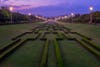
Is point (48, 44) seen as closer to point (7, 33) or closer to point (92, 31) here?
point (7, 33)

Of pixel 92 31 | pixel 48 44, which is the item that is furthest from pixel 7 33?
pixel 48 44

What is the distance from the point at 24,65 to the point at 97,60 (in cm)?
379

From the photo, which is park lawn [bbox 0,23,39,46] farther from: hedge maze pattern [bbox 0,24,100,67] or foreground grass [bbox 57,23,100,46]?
foreground grass [bbox 57,23,100,46]

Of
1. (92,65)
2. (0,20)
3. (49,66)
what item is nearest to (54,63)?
(49,66)

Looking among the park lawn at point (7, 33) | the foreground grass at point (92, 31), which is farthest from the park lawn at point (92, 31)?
the park lawn at point (7, 33)

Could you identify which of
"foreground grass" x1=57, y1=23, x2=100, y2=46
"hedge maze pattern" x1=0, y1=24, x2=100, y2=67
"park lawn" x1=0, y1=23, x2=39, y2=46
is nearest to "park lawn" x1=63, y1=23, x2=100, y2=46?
"foreground grass" x1=57, y1=23, x2=100, y2=46

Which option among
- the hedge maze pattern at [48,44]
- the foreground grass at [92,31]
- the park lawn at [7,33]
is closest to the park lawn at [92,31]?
the foreground grass at [92,31]

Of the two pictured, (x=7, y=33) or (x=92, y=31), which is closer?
(x=7, y=33)

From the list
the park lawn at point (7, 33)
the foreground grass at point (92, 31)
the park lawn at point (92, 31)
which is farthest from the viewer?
the foreground grass at point (92, 31)

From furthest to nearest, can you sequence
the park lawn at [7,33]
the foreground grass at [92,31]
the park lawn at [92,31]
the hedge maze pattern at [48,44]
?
the foreground grass at [92,31]
the park lawn at [92,31]
the park lawn at [7,33]
the hedge maze pattern at [48,44]

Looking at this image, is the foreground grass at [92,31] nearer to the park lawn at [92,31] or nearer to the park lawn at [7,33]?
the park lawn at [92,31]

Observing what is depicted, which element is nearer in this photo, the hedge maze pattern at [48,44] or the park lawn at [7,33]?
the hedge maze pattern at [48,44]

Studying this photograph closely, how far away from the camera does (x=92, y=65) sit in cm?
1136

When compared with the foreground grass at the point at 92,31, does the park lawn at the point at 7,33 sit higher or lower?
higher
